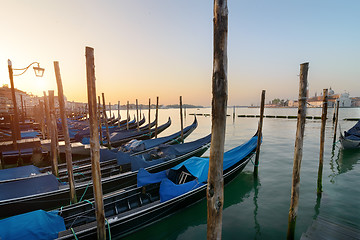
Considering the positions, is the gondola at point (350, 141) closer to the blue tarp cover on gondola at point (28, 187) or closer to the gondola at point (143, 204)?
the gondola at point (143, 204)

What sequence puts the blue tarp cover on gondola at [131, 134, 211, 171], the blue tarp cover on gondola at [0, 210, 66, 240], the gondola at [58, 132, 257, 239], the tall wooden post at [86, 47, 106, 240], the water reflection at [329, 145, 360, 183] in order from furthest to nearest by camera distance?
the water reflection at [329, 145, 360, 183]
the blue tarp cover on gondola at [131, 134, 211, 171]
the gondola at [58, 132, 257, 239]
the tall wooden post at [86, 47, 106, 240]
the blue tarp cover on gondola at [0, 210, 66, 240]

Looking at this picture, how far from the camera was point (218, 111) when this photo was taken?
2.06 metres

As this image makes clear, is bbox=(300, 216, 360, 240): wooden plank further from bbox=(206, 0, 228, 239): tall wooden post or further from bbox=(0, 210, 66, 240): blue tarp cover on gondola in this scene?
bbox=(0, 210, 66, 240): blue tarp cover on gondola

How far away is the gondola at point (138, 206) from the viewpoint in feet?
11.1

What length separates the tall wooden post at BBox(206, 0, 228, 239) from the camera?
1963 millimetres

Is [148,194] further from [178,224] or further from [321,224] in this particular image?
[321,224]

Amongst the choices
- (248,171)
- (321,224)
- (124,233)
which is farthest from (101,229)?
(248,171)

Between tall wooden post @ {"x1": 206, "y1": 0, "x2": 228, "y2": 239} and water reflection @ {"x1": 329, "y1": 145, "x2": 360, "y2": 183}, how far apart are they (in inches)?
293

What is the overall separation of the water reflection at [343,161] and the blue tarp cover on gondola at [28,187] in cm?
1003

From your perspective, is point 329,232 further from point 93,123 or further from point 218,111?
point 93,123

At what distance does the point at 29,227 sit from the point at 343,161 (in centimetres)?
1305

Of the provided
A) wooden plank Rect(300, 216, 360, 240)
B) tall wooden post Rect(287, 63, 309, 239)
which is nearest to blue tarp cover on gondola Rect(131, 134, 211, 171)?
tall wooden post Rect(287, 63, 309, 239)

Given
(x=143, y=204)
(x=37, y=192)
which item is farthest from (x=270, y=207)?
(x=37, y=192)

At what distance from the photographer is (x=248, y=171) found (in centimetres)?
832
